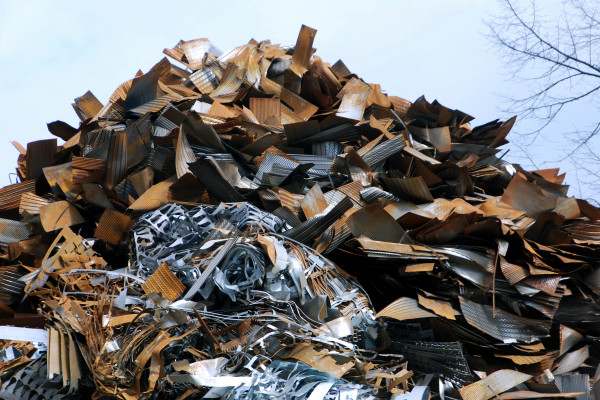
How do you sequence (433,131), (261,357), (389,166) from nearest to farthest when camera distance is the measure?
(261,357)
(389,166)
(433,131)

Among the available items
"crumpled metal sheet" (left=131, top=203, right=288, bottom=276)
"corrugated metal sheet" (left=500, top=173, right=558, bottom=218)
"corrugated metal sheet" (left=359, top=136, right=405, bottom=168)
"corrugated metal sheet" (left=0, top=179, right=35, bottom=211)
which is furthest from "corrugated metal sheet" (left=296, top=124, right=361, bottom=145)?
"corrugated metal sheet" (left=0, top=179, right=35, bottom=211)

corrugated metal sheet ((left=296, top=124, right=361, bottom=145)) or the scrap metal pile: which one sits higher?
corrugated metal sheet ((left=296, top=124, right=361, bottom=145))

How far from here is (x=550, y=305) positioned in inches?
106

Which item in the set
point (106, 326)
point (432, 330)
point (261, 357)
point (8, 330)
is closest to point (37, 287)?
point (8, 330)

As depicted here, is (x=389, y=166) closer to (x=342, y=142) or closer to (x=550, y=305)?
(x=342, y=142)

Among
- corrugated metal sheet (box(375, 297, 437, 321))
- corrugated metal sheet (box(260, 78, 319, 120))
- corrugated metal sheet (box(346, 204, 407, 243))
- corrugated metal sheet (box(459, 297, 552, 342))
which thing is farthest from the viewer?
corrugated metal sheet (box(260, 78, 319, 120))

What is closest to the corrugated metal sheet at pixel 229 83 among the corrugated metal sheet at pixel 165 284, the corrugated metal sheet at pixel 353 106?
the corrugated metal sheet at pixel 353 106

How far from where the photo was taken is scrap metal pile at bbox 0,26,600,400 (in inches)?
85.0

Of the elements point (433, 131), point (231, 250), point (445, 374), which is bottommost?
point (445, 374)

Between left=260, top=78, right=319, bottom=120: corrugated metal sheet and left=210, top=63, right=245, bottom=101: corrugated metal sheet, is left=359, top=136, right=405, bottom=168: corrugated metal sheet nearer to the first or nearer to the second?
left=260, top=78, right=319, bottom=120: corrugated metal sheet

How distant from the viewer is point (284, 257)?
2.37 m

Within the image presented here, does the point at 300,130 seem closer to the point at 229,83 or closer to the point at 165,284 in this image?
the point at 229,83

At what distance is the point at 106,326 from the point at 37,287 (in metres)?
0.58

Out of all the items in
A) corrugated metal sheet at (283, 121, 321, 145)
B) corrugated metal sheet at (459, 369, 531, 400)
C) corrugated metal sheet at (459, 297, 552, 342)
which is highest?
corrugated metal sheet at (283, 121, 321, 145)
